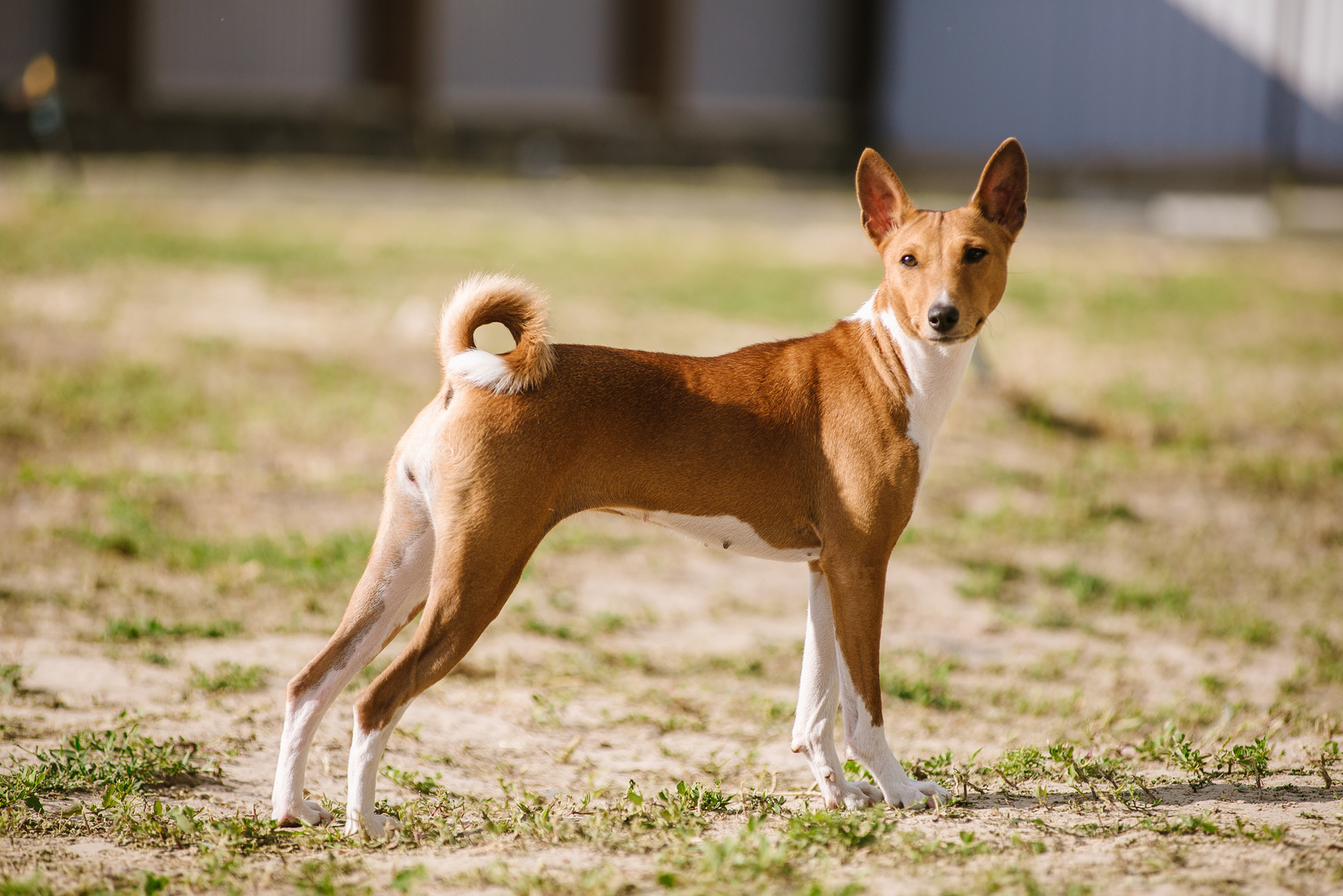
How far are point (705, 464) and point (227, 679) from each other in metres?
2.27

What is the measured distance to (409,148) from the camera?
62.5 feet

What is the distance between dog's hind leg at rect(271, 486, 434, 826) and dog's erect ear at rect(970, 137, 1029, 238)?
6.23ft

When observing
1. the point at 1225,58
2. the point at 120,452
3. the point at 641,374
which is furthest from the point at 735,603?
the point at 1225,58

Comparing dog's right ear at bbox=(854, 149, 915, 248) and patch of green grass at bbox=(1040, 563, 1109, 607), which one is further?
patch of green grass at bbox=(1040, 563, 1109, 607)

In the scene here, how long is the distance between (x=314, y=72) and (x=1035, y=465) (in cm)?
1402

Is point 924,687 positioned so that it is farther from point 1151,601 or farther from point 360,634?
point 360,634

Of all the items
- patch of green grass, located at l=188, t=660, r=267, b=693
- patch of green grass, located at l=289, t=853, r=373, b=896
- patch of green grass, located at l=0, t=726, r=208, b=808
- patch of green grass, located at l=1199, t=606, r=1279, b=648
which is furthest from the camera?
patch of green grass, located at l=1199, t=606, r=1279, b=648

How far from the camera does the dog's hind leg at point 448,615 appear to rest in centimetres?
356

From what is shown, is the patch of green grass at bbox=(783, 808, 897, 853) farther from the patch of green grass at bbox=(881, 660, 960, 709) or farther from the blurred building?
the blurred building

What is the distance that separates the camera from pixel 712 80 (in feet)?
66.4

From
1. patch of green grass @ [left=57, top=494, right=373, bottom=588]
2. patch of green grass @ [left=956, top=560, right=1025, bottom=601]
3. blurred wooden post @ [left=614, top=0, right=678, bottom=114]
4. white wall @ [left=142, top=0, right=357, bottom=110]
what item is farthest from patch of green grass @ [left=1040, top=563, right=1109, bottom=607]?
white wall @ [left=142, top=0, right=357, bottom=110]

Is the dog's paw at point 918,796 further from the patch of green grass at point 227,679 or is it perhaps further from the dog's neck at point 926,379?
the patch of green grass at point 227,679

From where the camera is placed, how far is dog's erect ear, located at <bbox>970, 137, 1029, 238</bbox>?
3963 millimetres

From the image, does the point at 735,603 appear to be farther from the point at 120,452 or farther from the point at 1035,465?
the point at 120,452
